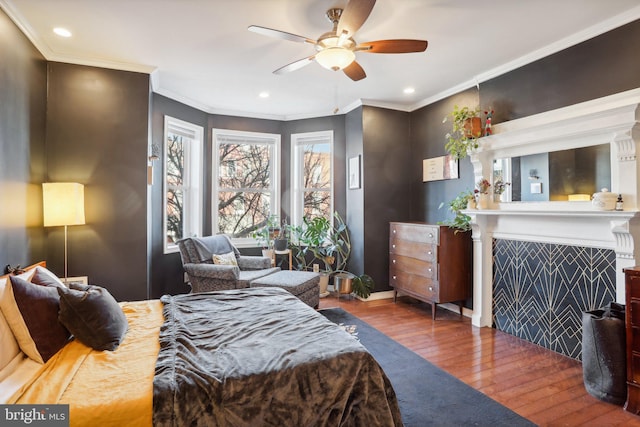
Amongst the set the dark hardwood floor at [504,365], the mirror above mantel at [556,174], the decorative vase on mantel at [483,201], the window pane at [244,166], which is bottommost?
the dark hardwood floor at [504,365]

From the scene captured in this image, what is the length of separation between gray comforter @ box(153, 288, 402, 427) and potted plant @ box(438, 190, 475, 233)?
2460 mm

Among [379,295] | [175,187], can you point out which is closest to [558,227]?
[379,295]

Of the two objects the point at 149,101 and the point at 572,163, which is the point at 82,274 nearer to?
the point at 149,101

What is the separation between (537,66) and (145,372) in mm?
3920

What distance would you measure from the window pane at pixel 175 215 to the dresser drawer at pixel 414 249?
2947 millimetres

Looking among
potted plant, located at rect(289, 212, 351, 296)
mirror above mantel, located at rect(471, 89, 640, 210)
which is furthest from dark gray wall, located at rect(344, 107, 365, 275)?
mirror above mantel, located at rect(471, 89, 640, 210)

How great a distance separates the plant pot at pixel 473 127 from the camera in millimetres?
3545

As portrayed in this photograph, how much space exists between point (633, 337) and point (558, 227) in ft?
3.62

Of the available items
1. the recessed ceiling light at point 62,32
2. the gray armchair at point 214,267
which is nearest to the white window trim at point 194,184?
the gray armchair at point 214,267

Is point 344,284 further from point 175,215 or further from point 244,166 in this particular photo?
point 175,215

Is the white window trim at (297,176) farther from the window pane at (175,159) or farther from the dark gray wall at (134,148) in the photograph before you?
the window pane at (175,159)

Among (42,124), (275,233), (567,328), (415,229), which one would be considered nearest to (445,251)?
(415,229)

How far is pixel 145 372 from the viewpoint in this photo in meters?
1.46

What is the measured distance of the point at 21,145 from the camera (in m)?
2.66
